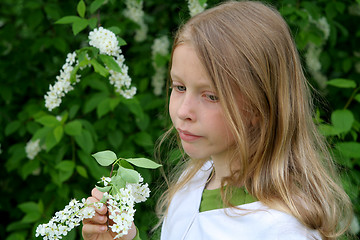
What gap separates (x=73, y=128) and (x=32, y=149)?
0.51 metres

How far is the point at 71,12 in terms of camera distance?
292cm

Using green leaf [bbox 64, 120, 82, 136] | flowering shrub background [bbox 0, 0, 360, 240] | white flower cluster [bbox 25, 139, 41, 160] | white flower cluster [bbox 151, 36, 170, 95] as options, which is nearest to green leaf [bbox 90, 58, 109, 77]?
flowering shrub background [bbox 0, 0, 360, 240]

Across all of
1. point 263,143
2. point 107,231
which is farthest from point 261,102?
point 107,231

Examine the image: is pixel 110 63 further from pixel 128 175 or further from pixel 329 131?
pixel 329 131

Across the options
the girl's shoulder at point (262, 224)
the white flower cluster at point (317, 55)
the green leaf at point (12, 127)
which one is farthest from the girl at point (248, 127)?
the green leaf at point (12, 127)

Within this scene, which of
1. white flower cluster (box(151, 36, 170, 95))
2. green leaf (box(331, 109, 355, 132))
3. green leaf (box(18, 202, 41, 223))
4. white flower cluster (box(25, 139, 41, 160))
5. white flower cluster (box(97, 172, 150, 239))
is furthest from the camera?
white flower cluster (box(151, 36, 170, 95))

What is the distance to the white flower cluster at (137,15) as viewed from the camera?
2.76m

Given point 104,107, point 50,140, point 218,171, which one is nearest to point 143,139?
point 104,107

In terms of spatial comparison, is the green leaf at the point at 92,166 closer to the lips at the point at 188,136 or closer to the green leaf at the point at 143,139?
the green leaf at the point at 143,139

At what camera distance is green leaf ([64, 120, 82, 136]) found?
2225 millimetres

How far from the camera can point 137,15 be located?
9.50 ft

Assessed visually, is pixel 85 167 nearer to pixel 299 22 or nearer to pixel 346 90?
pixel 299 22

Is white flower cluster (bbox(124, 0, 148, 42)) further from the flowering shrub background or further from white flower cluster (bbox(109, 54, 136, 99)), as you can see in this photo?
white flower cluster (bbox(109, 54, 136, 99))

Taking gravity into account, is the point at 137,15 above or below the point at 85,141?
above
